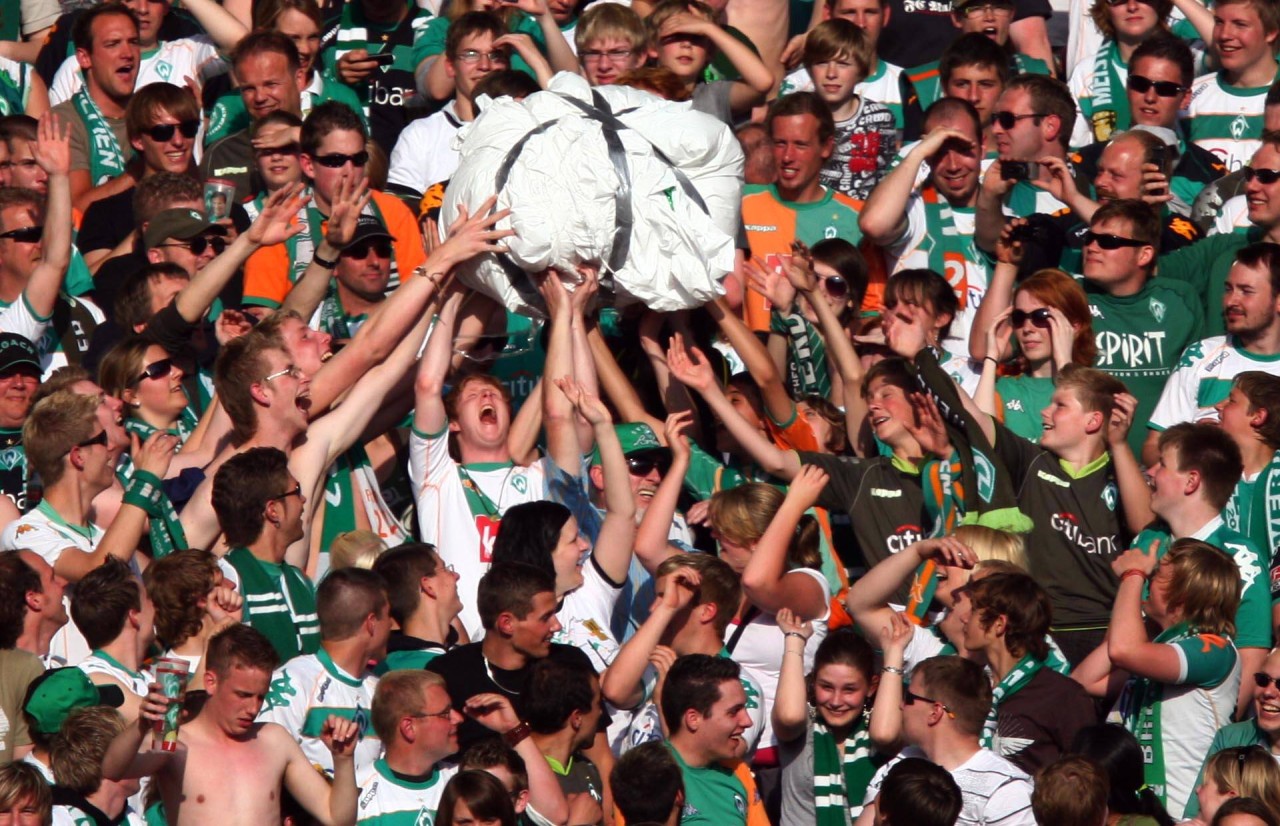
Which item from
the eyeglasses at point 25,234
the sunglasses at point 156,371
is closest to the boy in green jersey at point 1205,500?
the sunglasses at point 156,371

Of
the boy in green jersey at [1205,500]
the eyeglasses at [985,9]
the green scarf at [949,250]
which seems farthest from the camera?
the eyeglasses at [985,9]

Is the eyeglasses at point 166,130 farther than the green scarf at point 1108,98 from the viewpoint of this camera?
No

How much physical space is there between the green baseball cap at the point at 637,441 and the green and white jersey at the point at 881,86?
307 centimetres

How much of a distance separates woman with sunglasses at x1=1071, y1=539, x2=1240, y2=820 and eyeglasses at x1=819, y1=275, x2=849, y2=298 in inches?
86.3

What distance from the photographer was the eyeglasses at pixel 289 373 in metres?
8.19

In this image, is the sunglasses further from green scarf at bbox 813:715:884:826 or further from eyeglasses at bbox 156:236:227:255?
green scarf at bbox 813:715:884:826

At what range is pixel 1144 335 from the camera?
990 centimetres

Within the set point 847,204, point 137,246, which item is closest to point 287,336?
point 137,246

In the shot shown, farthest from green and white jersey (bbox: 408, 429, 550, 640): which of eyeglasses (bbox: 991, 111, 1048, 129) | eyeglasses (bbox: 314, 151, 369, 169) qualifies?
eyeglasses (bbox: 991, 111, 1048, 129)

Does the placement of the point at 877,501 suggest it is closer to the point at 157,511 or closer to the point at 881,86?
the point at 157,511

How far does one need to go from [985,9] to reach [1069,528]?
4493mm

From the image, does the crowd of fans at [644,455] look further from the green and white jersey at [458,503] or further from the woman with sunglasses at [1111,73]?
the woman with sunglasses at [1111,73]

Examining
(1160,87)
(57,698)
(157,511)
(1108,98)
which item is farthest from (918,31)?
(57,698)

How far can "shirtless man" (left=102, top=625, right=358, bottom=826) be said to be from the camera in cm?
677
